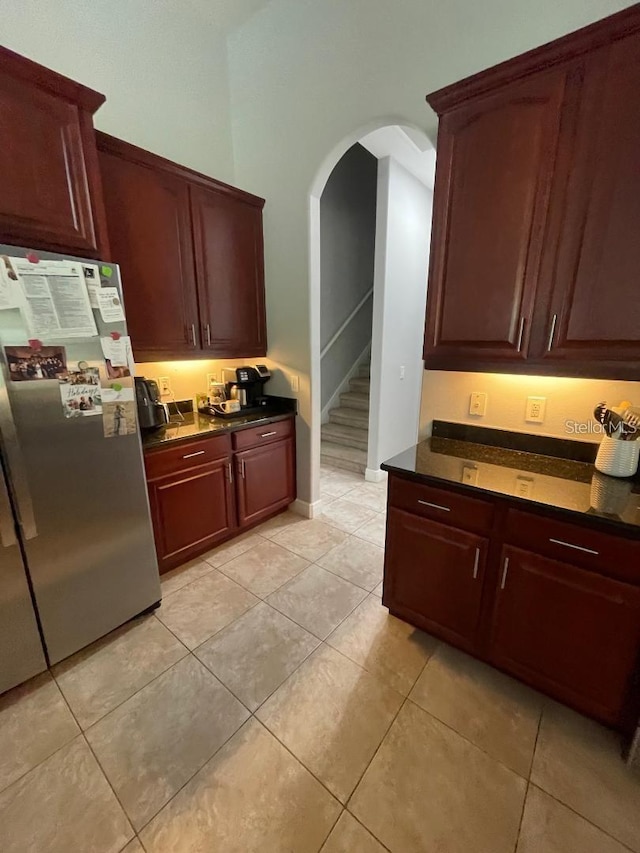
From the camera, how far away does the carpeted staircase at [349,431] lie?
416 cm

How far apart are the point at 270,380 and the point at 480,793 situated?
103 inches

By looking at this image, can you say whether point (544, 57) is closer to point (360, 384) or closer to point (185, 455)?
point (185, 455)

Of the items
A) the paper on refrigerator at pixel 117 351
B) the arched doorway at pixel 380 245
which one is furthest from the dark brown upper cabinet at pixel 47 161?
the arched doorway at pixel 380 245

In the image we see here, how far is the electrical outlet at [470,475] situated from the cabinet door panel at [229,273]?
186cm

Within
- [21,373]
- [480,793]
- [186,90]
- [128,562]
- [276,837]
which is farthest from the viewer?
[186,90]

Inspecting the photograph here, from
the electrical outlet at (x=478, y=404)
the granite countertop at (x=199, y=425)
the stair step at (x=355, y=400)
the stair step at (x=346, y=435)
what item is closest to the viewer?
the electrical outlet at (x=478, y=404)

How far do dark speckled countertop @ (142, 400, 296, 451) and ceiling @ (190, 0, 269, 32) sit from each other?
8.70ft

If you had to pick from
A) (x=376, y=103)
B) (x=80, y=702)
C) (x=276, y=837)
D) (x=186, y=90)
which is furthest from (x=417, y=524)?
(x=186, y=90)

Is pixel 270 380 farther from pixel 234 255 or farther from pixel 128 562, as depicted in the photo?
pixel 128 562

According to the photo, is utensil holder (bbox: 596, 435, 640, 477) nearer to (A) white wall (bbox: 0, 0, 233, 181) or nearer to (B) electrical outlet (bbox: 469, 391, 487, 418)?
(B) electrical outlet (bbox: 469, 391, 487, 418)

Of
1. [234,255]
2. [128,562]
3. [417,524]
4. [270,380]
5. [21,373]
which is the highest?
[234,255]

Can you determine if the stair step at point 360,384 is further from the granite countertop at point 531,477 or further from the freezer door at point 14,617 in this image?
the freezer door at point 14,617

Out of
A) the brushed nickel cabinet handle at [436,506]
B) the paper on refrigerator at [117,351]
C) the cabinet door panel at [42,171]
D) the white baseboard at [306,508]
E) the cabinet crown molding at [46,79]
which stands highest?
the cabinet crown molding at [46,79]

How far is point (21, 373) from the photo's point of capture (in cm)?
134
